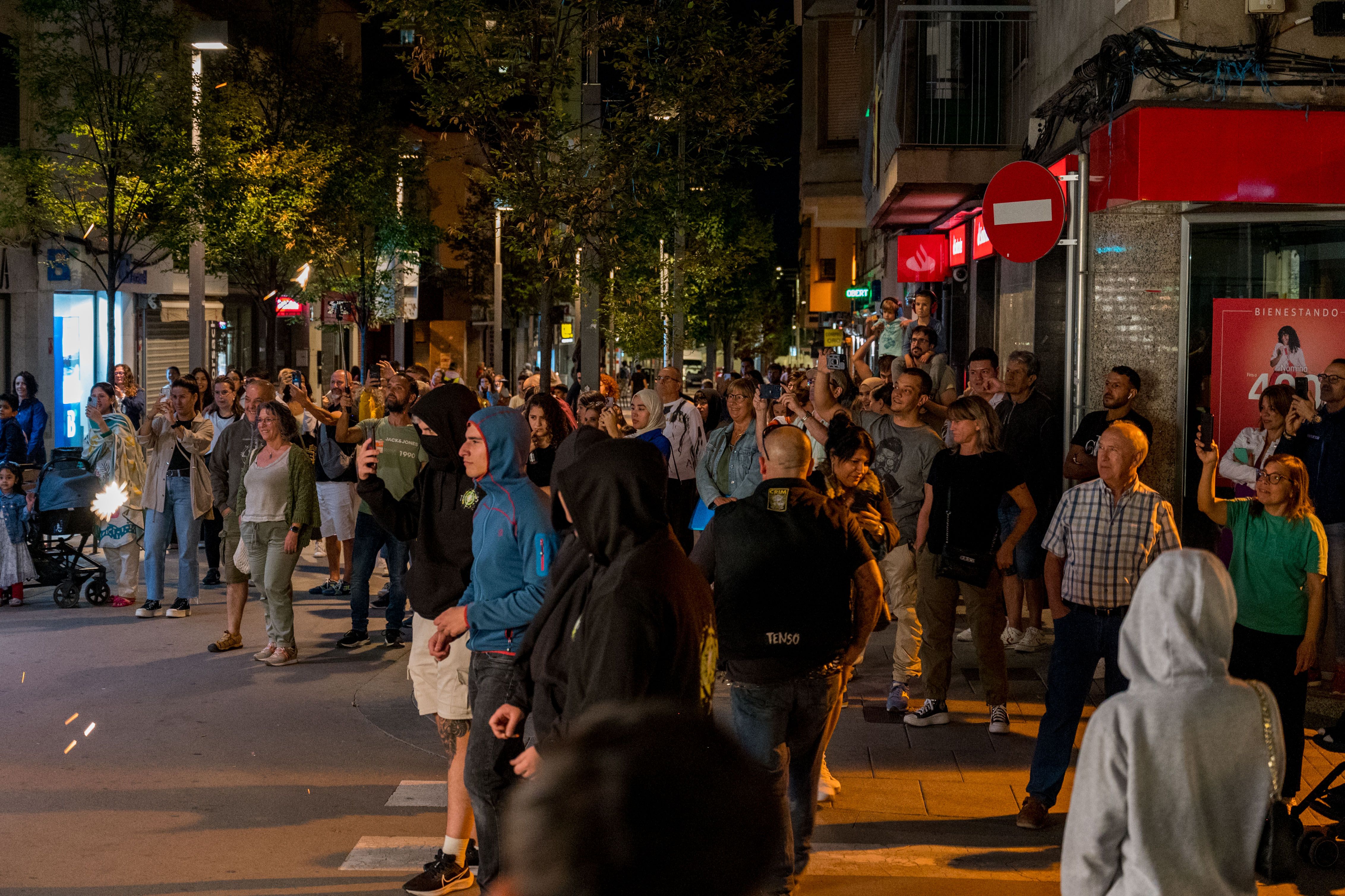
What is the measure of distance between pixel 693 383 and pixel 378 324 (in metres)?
18.4

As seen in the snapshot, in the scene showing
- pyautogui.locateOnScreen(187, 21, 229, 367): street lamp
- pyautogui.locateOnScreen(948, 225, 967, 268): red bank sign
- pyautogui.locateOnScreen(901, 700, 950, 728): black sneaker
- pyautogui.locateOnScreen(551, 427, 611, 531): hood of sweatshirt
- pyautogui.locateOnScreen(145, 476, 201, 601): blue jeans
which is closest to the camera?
pyautogui.locateOnScreen(551, 427, 611, 531): hood of sweatshirt

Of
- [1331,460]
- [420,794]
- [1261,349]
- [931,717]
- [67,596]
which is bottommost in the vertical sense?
[420,794]

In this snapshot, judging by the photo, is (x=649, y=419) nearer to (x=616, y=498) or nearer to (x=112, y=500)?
(x=112, y=500)

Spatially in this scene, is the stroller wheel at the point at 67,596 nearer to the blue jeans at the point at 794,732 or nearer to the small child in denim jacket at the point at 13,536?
the small child in denim jacket at the point at 13,536

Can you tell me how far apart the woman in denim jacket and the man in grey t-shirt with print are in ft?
2.94

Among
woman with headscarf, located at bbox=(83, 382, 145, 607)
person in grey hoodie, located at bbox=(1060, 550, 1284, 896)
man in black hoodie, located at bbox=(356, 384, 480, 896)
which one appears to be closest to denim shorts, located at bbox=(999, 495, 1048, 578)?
man in black hoodie, located at bbox=(356, 384, 480, 896)

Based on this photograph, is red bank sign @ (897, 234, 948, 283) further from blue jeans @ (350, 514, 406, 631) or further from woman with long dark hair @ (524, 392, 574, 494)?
woman with long dark hair @ (524, 392, 574, 494)

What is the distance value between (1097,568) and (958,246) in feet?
45.4

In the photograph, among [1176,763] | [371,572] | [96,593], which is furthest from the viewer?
[96,593]

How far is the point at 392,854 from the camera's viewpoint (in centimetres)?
605

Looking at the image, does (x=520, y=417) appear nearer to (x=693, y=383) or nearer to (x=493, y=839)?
(x=493, y=839)

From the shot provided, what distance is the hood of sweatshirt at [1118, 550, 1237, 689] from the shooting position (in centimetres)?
325

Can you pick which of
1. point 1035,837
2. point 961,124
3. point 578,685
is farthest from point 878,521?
point 961,124

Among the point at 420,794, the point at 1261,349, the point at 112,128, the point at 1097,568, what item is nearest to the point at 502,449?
the point at 420,794
